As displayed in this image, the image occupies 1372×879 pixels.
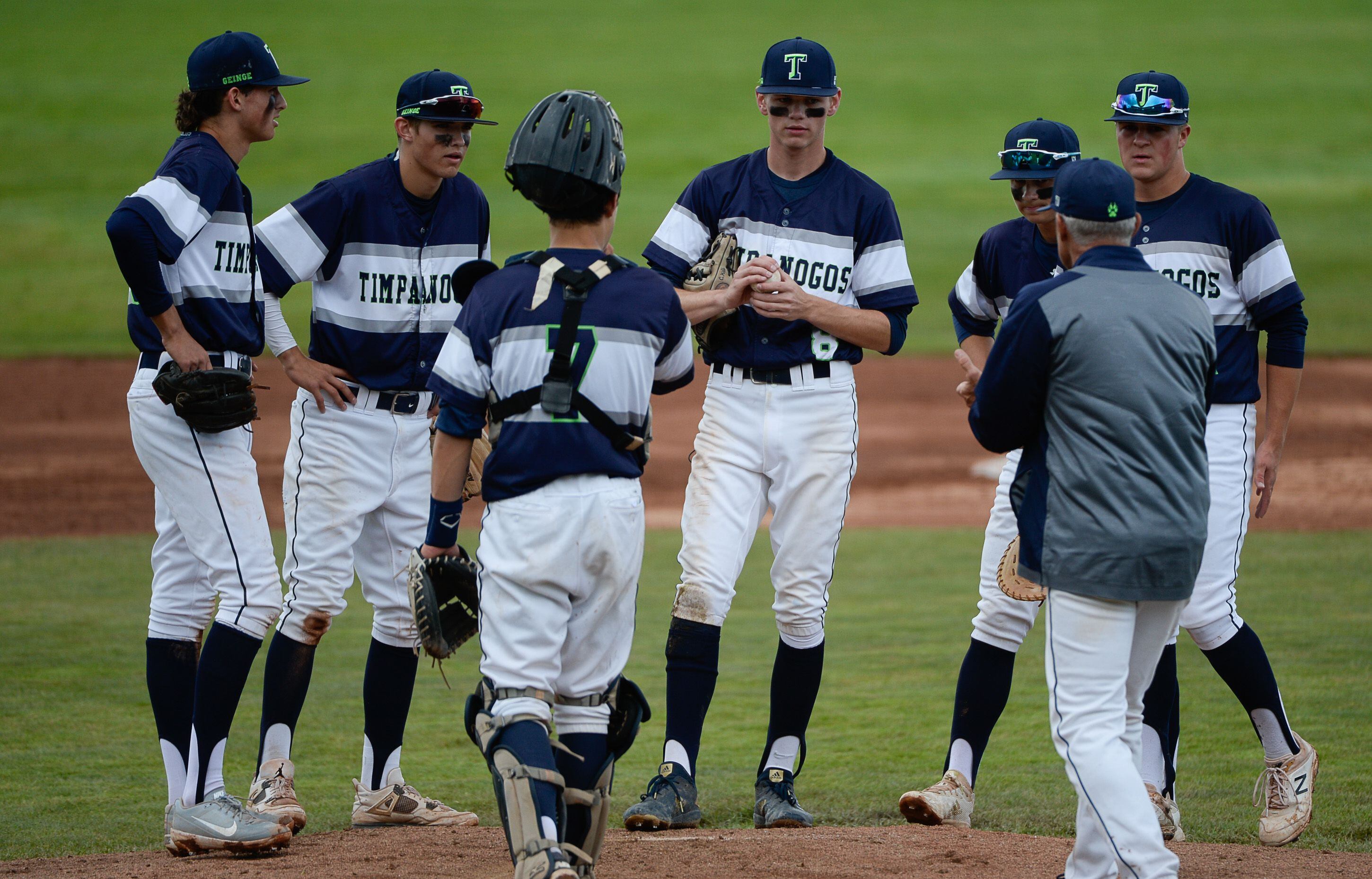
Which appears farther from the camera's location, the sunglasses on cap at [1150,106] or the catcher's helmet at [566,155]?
the sunglasses on cap at [1150,106]

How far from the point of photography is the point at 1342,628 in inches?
315

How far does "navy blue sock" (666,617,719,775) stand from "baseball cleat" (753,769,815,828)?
28 centimetres

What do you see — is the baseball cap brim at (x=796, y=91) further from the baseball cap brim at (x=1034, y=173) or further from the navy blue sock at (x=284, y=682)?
the navy blue sock at (x=284, y=682)

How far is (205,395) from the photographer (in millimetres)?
4457

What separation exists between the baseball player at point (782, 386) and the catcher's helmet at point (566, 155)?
1150mm

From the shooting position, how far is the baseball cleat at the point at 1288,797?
480 centimetres

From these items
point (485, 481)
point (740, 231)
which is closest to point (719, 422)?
point (740, 231)

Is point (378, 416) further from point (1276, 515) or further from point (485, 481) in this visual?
point (1276, 515)

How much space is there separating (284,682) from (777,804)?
1750 millimetres

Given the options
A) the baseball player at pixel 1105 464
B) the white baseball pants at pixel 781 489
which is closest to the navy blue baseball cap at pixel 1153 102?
the baseball player at pixel 1105 464

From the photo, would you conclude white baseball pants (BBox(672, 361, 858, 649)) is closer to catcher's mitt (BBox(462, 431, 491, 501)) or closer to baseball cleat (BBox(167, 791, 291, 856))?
catcher's mitt (BBox(462, 431, 491, 501))

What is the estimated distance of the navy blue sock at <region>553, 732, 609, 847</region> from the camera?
12.3 ft

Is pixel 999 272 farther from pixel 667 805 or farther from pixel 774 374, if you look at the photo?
pixel 667 805

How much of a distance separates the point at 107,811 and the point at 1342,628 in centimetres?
641
